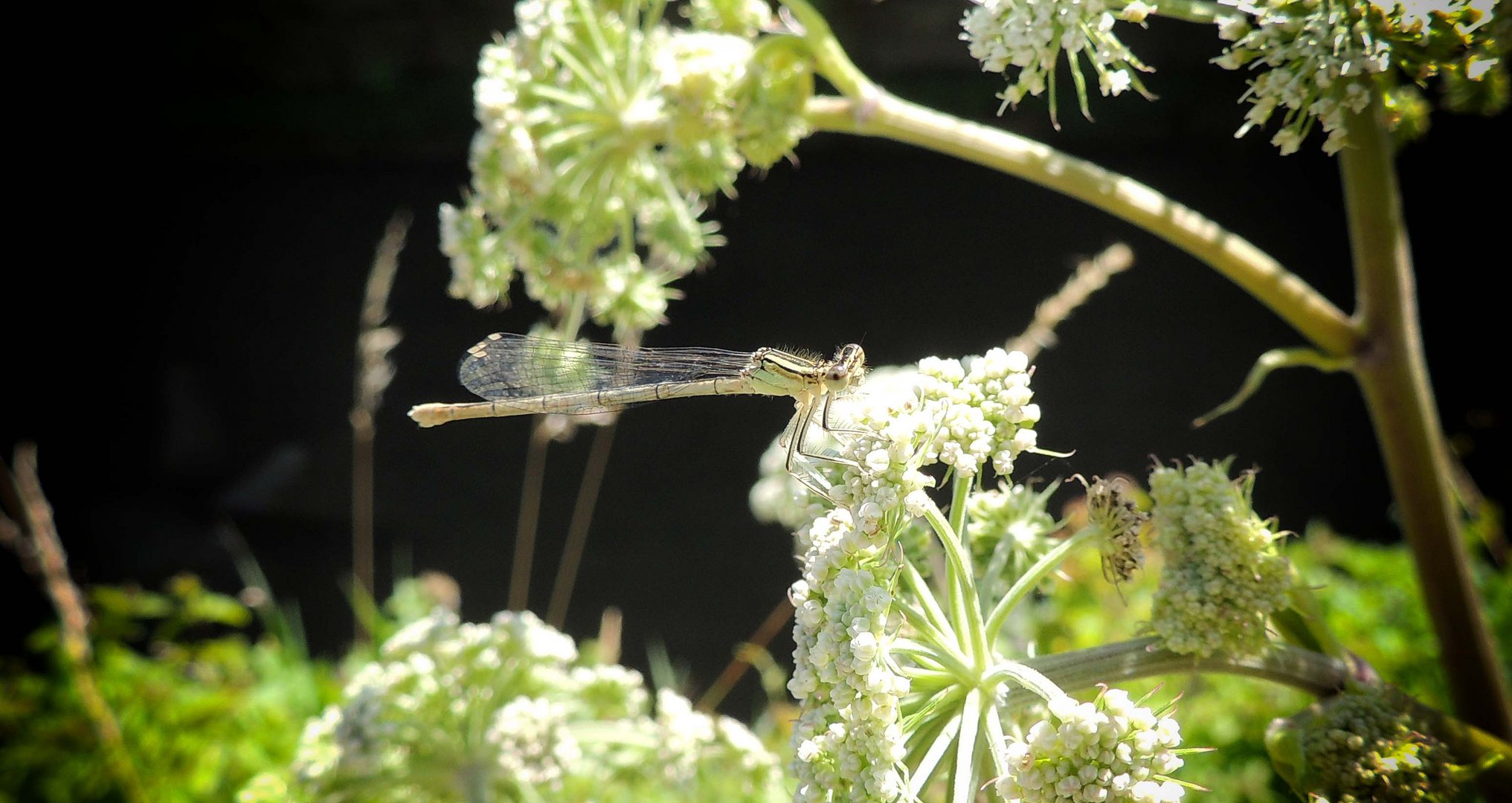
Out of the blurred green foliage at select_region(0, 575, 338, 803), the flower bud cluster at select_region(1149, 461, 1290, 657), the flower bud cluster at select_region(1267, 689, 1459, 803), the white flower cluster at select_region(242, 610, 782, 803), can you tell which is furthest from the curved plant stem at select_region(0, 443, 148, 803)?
the flower bud cluster at select_region(1267, 689, 1459, 803)

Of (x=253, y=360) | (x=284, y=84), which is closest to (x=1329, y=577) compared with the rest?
(x=253, y=360)

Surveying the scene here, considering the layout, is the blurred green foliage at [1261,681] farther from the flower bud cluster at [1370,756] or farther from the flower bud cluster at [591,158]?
the flower bud cluster at [591,158]

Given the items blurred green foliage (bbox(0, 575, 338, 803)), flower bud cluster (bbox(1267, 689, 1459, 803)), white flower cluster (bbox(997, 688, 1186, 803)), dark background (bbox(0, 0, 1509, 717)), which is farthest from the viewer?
dark background (bbox(0, 0, 1509, 717))

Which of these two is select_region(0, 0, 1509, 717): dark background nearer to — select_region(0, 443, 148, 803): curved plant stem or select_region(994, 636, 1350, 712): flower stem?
select_region(0, 443, 148, 803): curved plant stem

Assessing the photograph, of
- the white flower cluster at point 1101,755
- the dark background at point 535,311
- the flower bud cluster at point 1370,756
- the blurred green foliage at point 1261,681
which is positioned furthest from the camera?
the dark background at point 535,311

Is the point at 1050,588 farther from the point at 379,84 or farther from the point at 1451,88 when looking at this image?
the point at 379,84

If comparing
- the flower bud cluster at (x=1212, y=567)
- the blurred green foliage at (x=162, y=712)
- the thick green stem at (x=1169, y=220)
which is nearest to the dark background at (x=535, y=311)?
the blurred green foliage at (x=162, y=712)
